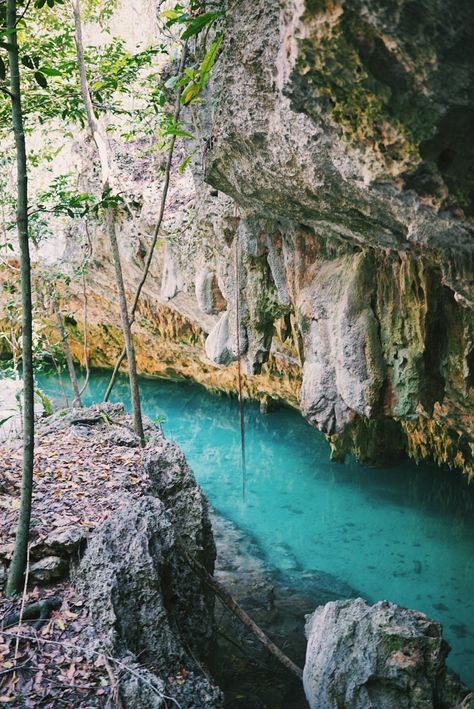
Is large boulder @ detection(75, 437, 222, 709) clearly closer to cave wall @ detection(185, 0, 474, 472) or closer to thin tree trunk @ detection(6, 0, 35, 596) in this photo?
thin tree trunk @ detection(6, 0, 35, 596)

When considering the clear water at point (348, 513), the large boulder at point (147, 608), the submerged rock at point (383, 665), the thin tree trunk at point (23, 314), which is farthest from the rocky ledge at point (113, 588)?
the clear water at point (348, 513)

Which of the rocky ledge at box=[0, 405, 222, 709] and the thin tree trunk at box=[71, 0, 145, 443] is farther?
the thin tree trunk at box=[71, 0, 145, 443]

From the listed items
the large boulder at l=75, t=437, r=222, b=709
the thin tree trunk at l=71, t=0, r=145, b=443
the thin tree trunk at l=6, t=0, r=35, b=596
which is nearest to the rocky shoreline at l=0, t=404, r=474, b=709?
the large boulder at l=75, t=437, r=222, b=709

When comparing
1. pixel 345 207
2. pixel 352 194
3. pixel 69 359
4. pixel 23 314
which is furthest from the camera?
pixel 69 359

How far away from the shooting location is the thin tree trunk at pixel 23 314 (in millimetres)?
3150

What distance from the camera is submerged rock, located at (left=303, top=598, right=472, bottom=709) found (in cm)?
382

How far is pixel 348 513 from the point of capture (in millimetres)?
8930

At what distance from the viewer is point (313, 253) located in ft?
17.2

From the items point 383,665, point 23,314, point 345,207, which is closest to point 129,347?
point 23,314

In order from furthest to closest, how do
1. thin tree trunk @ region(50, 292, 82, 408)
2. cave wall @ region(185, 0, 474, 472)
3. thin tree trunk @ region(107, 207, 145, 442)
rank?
thin tree trunk @ region(50, 292, 82, 408) < thin tree trunk @ region(107, 207, 145, 442) < cave wall @ region(185, 0, 474, 472)

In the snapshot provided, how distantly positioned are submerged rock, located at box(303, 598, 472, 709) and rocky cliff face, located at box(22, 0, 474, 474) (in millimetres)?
1542

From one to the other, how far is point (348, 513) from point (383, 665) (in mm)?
5097

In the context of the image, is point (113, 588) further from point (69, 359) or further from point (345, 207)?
point (69, 359)

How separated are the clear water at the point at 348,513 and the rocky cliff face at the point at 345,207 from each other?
3.03 ft
